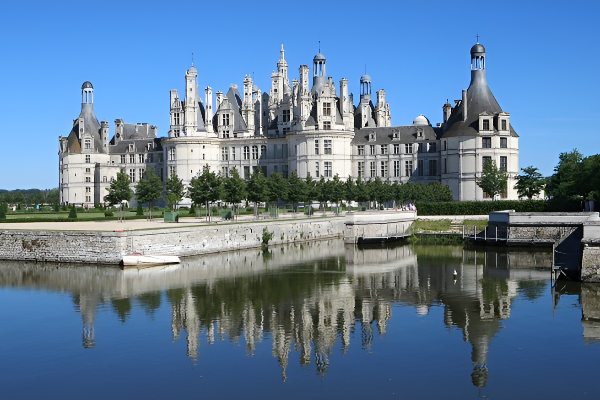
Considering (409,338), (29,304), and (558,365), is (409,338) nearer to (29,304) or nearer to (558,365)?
(558,365)

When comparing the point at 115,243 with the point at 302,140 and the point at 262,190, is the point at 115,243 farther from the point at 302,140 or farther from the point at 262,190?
the point at 302,140

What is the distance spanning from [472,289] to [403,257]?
1225cm

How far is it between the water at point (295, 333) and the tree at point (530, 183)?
30528 millimetres

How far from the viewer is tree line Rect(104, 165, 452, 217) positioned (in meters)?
53.2

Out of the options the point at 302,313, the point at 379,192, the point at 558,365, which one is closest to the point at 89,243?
the point at 302,313

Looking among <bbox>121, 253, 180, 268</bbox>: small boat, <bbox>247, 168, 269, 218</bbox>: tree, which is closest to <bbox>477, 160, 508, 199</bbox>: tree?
<bbox>247, 168, 269, 218</bbox>: tree

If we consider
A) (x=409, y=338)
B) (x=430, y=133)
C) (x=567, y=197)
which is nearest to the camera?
(x=409, y=338)

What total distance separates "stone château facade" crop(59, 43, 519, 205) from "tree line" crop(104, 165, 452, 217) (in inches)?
185

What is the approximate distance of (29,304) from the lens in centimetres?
2822

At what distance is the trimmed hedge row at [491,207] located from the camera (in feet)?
182

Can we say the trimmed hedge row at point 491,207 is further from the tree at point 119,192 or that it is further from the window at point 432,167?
the tree at point 119,192

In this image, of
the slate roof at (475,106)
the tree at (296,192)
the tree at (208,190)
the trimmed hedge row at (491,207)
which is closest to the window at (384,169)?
the slate roof at (475,106)

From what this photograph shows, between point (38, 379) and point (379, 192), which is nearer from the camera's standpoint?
point (38, 379)

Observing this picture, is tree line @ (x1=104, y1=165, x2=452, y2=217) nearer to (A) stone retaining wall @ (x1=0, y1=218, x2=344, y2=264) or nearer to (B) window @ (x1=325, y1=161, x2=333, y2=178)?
(B) window @ (x1=325, y1=161, x2=333, y2=178)
